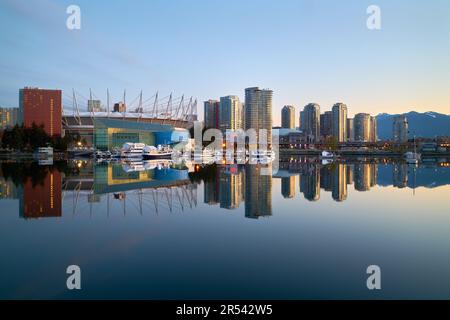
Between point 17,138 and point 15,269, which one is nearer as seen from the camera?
point 15,269

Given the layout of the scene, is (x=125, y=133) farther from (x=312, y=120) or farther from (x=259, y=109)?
(x=312, y=120)

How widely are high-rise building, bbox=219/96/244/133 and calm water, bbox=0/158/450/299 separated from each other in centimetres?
11829

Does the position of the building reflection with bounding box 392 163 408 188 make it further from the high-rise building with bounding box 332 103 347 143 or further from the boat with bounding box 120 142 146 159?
the high-rise building with bounding box 332 103 347 143

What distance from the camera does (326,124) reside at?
171 metres

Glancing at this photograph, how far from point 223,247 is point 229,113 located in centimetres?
12584

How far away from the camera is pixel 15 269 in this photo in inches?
247

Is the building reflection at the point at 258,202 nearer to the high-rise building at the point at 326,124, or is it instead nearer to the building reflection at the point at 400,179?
the building reflection at the point at 400,179

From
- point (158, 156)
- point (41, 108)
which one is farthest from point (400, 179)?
point (41, 108)

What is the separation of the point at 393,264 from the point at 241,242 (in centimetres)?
291

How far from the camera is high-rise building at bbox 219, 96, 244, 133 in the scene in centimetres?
13200

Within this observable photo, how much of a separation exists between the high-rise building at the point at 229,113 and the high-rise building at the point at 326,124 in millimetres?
50386

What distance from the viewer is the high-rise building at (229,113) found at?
132000 mm
